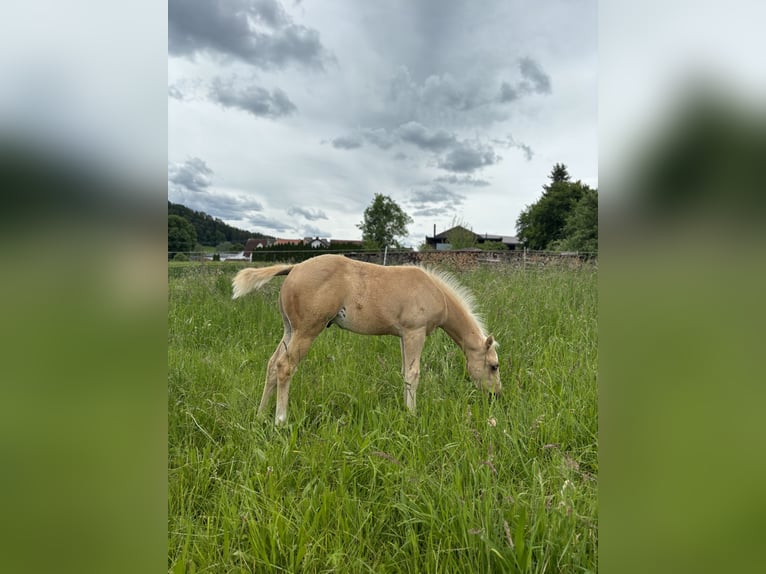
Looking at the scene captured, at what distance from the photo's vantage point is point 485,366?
3.94m

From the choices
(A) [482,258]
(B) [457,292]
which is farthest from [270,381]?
(A) [482,258]

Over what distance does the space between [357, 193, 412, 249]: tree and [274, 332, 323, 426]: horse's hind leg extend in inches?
1985

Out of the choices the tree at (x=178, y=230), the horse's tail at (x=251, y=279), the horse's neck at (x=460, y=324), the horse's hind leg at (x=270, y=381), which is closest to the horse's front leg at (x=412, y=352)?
the horse's neck at (x=460, y=324)

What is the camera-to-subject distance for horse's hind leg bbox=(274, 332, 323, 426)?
3.32 m

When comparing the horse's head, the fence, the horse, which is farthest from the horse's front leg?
the fence

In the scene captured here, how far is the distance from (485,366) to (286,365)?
2132 millimetres

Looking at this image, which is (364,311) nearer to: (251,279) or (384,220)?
(251,279)

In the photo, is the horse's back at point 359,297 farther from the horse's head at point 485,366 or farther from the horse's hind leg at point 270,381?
the horse's head at point 485,366

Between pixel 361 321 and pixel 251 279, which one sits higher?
pixel 251 279

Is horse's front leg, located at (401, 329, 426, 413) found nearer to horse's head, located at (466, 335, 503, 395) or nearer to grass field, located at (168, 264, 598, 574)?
grass field, located at (168, 264, 598, 574)

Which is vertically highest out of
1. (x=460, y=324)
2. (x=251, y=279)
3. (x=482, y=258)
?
(x=482, y=258)
